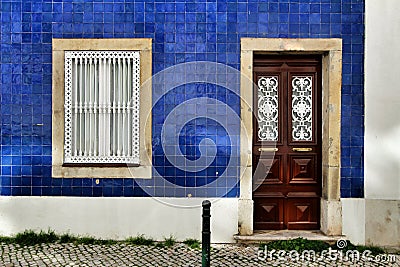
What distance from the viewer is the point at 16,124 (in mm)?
8078

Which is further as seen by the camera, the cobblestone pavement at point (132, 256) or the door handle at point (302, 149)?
the door handle at point (302, 149)

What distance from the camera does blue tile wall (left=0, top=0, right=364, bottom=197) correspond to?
7.96 meters

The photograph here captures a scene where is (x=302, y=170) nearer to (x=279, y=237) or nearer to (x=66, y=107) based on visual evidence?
(x=279, y=237)

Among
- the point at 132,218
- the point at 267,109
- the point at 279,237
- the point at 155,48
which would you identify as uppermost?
the point at 155,48

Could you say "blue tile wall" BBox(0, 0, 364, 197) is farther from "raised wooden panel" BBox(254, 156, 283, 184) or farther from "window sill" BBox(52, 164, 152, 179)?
"raised wooden panel" BBox(254, 156, 283, 184)

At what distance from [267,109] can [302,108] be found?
49cm

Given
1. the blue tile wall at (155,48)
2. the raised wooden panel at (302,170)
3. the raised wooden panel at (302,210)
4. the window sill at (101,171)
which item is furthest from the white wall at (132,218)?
the raised wooden panel at (302,170)

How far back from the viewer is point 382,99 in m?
7.90

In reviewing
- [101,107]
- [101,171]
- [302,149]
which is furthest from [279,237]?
[101,107]

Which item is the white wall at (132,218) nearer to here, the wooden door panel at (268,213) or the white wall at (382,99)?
the wooden door panel at (268,213)

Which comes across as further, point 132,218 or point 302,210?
point 302,210

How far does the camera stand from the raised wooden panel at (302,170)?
8.23 metres

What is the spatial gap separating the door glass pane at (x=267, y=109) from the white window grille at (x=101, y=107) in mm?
1709

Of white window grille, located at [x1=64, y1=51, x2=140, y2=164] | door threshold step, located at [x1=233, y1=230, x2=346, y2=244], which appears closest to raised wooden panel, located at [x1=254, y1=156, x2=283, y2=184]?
door threshold step, located at [x1=233, y1=230, x2=346, y2=244]
